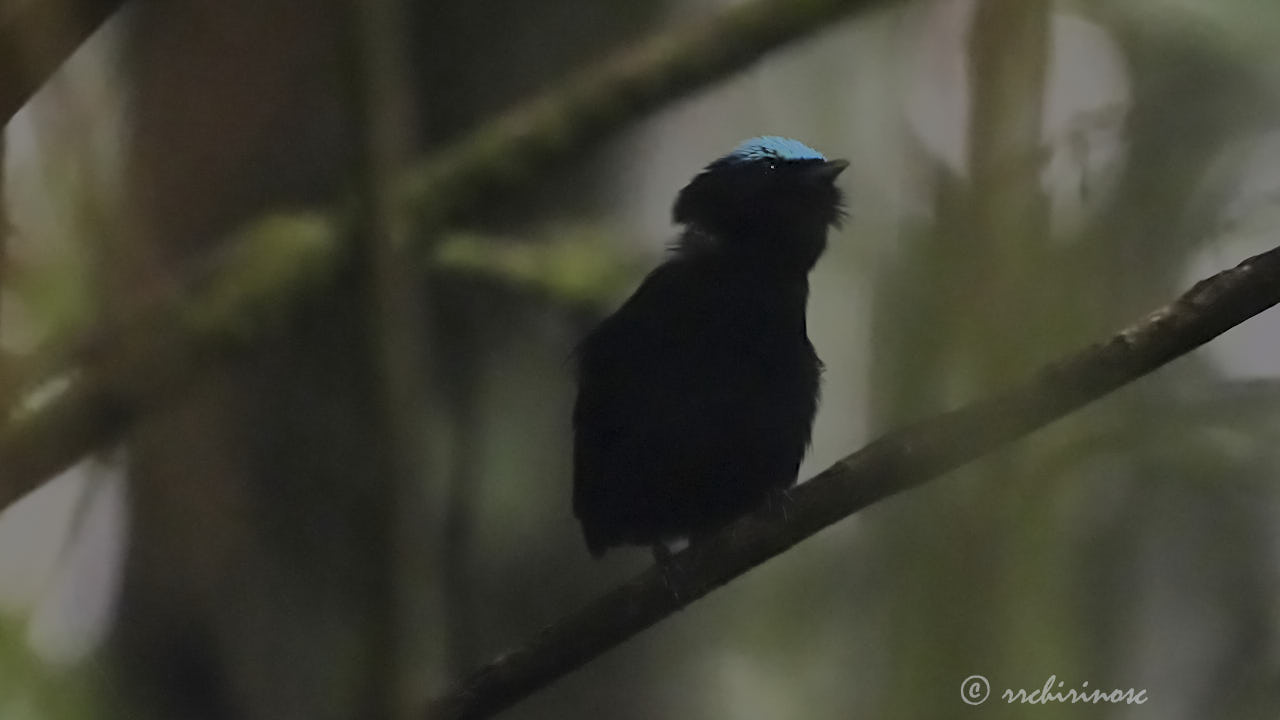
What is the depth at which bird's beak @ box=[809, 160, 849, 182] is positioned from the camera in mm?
1315

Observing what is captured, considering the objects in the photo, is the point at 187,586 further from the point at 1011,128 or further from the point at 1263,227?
the point at 1263,227

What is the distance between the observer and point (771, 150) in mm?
1331

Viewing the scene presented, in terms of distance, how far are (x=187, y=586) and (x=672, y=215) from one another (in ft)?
2.09

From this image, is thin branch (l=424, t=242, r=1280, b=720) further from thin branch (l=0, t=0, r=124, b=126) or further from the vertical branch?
thin branch (l=0, t=0, r=124, b=126)

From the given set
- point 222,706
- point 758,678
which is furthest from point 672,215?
point 222,706

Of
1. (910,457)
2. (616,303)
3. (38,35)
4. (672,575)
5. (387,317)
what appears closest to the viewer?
(387,317)

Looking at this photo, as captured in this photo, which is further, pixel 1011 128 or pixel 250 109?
pixel 250 109

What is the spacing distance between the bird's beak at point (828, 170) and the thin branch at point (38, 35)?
2.45ft

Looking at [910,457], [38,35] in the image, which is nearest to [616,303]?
[910,457]

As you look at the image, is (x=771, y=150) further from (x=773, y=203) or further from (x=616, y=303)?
(x=616, y=303)

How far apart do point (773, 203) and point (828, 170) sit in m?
0.07

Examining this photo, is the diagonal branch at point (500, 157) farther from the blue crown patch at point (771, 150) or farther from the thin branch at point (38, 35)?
the thin branch at point (38, 35)

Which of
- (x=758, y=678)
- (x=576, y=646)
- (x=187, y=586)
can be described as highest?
(x=187, y=586)

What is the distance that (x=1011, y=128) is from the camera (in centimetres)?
118
